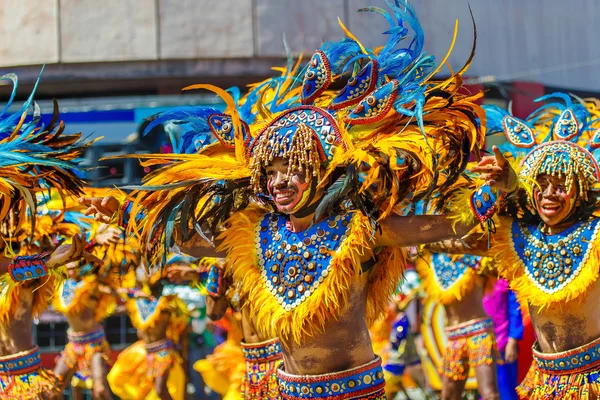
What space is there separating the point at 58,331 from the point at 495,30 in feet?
23.9

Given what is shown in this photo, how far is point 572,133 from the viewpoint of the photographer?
19.8 ft

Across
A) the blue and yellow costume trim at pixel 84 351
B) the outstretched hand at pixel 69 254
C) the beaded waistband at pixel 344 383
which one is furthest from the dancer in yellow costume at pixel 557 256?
the blue and yellow costume trim at pixel 84 351

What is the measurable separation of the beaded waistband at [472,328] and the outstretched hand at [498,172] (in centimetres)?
338

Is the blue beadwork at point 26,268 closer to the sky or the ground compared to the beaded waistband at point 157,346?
closer to the sky

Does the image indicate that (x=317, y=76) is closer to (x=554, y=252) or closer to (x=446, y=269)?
(x=554, y=252)

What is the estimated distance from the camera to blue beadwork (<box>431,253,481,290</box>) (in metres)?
8.22

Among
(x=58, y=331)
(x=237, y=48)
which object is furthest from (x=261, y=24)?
(x=58, y=331)

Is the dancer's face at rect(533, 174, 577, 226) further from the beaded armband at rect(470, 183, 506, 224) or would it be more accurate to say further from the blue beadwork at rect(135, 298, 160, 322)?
the blue beadwork at rect(135, 298, 160, 322)

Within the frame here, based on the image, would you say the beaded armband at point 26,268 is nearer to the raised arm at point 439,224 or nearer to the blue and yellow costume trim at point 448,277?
the raised arm at point 439,224

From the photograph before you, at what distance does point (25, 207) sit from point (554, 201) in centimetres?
313

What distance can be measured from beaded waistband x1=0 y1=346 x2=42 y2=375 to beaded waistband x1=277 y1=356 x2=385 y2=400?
255 cm

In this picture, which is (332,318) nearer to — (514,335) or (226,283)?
(226,283)

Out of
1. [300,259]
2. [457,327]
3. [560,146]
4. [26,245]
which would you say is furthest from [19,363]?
[560,146]

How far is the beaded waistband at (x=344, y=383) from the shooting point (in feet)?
16.5
